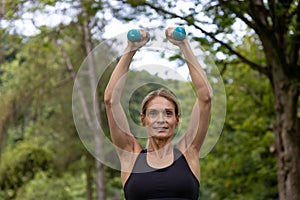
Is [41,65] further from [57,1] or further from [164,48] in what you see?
[164,48]

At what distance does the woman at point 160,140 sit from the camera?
2.84m

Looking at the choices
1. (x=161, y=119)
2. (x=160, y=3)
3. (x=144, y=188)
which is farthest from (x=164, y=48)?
(x=160, y=3)

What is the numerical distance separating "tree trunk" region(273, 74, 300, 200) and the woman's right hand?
614cm

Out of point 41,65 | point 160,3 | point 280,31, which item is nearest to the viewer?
point 160,3

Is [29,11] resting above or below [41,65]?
above

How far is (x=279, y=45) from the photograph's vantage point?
913 cm

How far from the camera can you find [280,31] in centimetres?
923

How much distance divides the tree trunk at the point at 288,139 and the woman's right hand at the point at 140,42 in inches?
242

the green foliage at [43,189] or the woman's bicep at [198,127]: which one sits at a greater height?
the woman's bicep at [198,127]

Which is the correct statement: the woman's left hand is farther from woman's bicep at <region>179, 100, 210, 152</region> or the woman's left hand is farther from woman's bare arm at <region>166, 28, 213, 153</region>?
woman's bicep at <region>179, 100, 210, 152</region>

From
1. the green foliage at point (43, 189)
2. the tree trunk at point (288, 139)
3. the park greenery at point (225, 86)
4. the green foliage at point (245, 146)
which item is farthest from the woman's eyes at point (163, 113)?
the green foliage at point (43, 189)

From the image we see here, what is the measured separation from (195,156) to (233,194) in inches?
515

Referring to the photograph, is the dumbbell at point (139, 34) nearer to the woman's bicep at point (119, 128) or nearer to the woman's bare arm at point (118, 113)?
the woman's bare arm at point (118, 113)

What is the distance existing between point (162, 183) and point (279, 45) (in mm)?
6593
